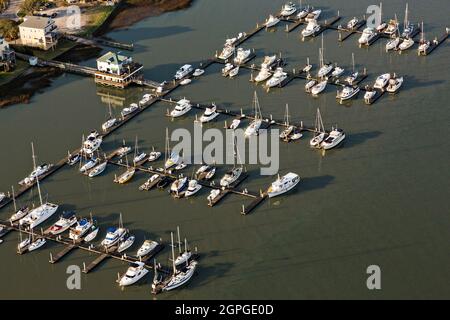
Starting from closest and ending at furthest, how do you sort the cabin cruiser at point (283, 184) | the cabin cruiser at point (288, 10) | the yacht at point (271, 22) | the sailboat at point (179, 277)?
the sailboat at point (179, 277) < the cabin cruiser at point (283, 184) < the yacht at point (271, 22) < the cabin cruiser at point (288, 10)

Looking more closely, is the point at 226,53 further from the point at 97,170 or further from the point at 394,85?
the point at 97,170

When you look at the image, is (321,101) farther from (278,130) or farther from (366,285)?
(366,285)

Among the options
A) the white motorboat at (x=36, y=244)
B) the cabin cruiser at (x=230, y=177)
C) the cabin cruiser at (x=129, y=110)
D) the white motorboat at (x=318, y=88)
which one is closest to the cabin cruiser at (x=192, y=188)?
the cabin cruiser at (x=230, y=177)

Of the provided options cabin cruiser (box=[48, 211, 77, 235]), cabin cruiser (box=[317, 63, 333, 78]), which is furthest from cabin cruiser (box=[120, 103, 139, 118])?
cabin cruiser (box=[317, 63, 333, 78])

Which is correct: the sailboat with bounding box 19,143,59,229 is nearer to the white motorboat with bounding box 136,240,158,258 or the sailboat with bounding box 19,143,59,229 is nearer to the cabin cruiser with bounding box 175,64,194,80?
the white motorboat with bounding box 136,240,158,258

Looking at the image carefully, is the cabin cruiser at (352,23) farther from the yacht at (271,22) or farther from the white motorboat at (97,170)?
the white motorboat at (97,170)

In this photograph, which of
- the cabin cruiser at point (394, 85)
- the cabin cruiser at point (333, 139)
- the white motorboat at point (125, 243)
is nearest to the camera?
the white motorboat at point (125, 243)

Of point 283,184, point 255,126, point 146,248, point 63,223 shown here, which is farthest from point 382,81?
point 63,223
